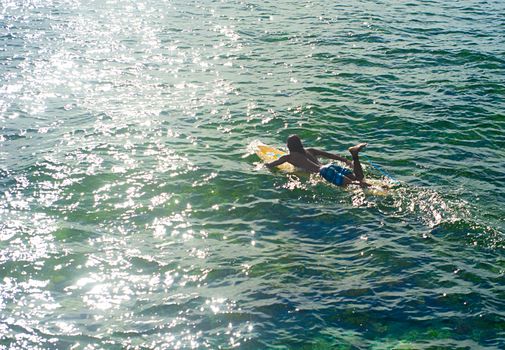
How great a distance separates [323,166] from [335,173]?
0.44 meters

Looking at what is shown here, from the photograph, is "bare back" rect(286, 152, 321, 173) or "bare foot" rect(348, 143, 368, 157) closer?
"bare foot" rect(348, 143, 368, 157)

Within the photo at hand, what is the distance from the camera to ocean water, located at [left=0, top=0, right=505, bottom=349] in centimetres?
966

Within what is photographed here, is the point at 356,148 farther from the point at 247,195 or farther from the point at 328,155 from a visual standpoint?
the point at 247,195

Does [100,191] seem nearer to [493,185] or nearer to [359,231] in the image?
[359,231]

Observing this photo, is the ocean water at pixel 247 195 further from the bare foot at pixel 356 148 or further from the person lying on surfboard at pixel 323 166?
the bare foot at pixel 356 148

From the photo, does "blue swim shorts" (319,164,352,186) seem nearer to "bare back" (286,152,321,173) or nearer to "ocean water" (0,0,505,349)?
"ocean water" (0,0,505,349)

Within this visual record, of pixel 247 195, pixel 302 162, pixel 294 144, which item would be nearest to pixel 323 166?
pixel 302 162

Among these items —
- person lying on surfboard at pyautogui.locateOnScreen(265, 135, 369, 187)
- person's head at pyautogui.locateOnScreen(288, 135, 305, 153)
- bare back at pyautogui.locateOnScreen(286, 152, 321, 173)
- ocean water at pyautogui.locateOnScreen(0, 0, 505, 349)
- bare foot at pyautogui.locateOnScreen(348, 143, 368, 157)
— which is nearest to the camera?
ocean water at pyautogui.locateOnScreen(0, 0, 505, 349)

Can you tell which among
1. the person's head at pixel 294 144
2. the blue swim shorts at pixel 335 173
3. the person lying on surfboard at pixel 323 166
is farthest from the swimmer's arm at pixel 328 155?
the blue swim shorts at pixel 335 173

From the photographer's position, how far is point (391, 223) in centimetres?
1227

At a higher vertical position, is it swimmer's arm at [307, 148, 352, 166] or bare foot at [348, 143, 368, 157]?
bare foot at [348, 143, 368, 157]

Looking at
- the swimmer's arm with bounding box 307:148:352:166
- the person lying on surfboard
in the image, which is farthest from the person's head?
the swimmer's arm with bounding box 307:148:352:166

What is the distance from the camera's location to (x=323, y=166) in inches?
555

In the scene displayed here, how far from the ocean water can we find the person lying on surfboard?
0.92 ft
